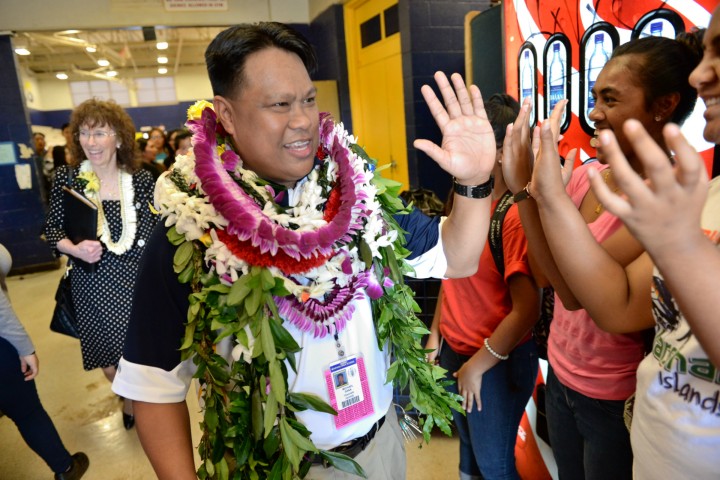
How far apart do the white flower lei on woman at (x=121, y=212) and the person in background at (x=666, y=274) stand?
2.40 metres

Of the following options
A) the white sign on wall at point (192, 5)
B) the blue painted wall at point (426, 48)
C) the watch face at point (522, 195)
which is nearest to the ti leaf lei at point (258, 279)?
the watch face at point (522, 195)

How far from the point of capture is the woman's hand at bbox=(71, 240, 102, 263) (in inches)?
104

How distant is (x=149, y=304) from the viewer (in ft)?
3.62

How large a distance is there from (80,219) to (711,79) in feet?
9.41

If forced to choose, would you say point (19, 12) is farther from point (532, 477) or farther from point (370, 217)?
point (532, 477)

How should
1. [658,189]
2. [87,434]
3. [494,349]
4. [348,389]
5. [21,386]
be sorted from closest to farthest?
[658,189] → [348,389] → [494,349] → [21,386] → [87,434]

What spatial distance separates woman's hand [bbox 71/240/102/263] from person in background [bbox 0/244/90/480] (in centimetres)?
39

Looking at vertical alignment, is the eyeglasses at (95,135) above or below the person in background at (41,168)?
above

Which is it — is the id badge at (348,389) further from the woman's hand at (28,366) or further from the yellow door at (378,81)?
the yellow door at (378,81)

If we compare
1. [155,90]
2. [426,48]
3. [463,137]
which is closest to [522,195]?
[463,137]

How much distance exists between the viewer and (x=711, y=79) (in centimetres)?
94

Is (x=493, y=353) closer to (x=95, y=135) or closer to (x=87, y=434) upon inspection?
(x=95, y=135)

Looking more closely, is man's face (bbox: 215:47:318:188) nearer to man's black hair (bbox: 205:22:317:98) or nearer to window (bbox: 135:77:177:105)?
man's black hair (bbox: 205:22:317:98)

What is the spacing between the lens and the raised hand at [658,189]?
0.63 metres
